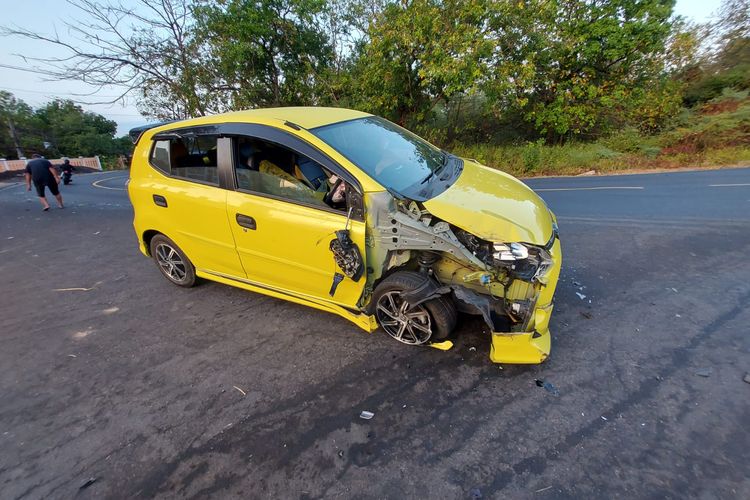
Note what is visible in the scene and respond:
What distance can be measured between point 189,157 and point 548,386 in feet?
12.0

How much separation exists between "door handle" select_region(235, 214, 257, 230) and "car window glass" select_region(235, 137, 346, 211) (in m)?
0.24

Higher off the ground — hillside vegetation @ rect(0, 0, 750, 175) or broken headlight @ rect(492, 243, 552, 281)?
hillside vegetation @ rect(0, 0, 750, 175)

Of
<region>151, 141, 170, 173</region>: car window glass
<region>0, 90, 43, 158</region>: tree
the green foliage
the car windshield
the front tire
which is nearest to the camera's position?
the car windshield

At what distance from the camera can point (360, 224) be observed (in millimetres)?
2578

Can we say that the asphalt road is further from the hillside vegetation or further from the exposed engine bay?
the hillside vegetation

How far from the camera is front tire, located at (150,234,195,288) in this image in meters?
3.80

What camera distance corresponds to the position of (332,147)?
2.76 metres

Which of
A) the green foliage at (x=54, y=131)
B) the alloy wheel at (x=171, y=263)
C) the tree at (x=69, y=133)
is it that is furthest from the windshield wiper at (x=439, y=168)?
the tree at (x=69, y=133)

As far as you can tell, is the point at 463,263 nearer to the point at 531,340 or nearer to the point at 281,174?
the point at 531,340

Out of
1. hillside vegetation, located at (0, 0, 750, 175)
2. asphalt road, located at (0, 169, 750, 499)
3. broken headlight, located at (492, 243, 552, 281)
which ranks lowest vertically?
asphalt road, located at (0, 169, 750, 499)

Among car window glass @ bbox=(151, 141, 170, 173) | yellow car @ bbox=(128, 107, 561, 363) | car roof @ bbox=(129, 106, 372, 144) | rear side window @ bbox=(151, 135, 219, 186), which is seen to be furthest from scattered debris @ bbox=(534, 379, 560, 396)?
car window glass @ bbox=(151, 141, 170, 173)

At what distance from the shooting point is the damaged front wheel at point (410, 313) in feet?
8.63

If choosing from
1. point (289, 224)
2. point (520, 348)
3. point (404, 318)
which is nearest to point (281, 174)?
point (289, 224)

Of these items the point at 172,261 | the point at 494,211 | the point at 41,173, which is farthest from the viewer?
the point at 41,173
